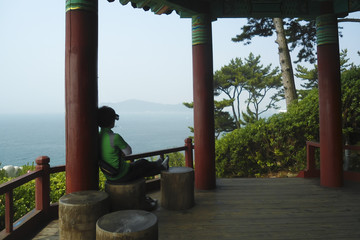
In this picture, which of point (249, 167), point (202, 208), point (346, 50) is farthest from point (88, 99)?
point (346, 50)

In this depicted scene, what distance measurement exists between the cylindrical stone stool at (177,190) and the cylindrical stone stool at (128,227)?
5.57 ft

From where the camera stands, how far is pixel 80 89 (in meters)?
3.20

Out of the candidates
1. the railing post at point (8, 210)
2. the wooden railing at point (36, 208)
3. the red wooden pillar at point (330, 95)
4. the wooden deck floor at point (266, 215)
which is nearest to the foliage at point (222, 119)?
the red wooden pillar at point (330, 95)

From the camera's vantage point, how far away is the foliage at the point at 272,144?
7.96 m

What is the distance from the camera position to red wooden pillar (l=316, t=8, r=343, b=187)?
539 centimetres

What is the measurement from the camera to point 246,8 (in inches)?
218

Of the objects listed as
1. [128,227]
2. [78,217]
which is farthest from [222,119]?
[128,227]

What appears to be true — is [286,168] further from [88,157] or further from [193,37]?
[88,157]

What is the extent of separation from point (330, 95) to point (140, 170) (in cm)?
401

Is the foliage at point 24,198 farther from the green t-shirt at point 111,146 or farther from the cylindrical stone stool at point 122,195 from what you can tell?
the green t-shirt at point 111,146

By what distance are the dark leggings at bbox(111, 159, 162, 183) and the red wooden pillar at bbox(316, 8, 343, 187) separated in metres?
3.52

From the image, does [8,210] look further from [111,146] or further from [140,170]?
[140,170]

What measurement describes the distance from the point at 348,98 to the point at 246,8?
3.87 m

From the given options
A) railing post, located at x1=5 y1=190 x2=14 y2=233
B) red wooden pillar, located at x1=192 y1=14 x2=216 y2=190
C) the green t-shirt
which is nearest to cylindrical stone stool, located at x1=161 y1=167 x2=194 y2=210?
the green t-shirt
